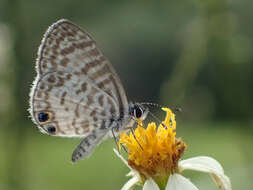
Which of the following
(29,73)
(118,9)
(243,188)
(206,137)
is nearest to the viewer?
(243,188)

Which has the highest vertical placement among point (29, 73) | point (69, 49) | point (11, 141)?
point (69, 49)

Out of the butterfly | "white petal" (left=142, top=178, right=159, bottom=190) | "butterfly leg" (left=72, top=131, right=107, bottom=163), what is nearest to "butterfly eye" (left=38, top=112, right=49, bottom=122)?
the butterfly

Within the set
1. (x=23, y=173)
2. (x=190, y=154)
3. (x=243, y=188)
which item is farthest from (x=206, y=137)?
(x=23, y=173)

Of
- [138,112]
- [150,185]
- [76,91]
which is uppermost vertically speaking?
[76,91]

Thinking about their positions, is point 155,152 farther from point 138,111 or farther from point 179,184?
point 138,111

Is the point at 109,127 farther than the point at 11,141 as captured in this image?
No

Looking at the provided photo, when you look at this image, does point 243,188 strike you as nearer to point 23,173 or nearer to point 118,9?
point 23,173

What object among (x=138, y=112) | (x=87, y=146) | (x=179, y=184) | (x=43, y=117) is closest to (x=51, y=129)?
(x=43, y=117)

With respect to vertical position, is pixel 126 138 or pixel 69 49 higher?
pixel 69 49
